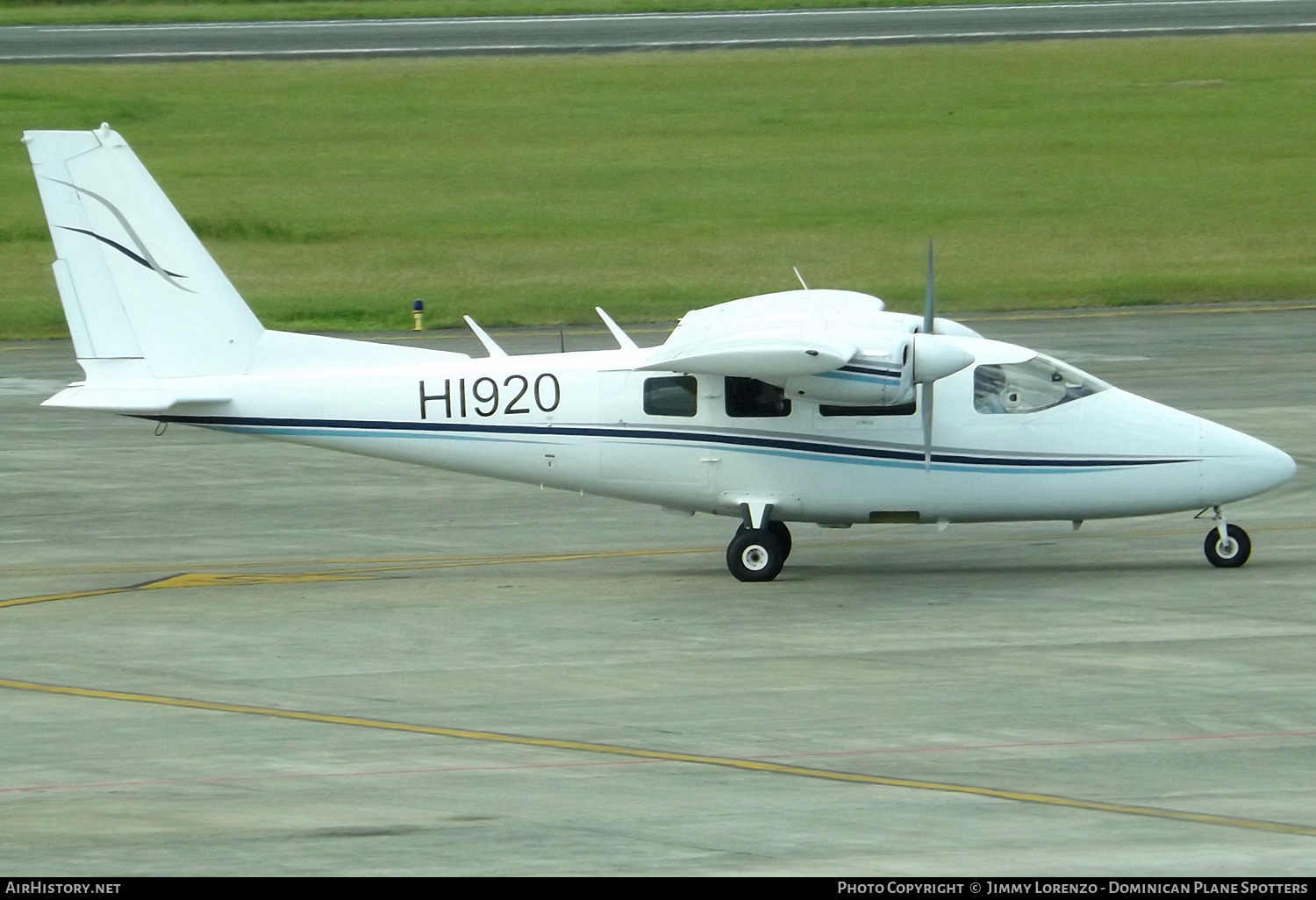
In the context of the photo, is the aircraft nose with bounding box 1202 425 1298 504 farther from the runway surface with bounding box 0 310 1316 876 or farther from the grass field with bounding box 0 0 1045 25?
the grass field with bounding box 0 0 1045 25

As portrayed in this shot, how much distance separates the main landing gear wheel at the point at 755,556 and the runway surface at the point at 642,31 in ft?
162

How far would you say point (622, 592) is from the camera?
702 inches

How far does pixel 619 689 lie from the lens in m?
14.2

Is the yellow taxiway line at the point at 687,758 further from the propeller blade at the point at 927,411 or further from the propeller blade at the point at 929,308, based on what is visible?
the propeller blade at the point at 929,308

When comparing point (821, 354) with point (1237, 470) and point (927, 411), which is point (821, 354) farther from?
point (1237, 470)

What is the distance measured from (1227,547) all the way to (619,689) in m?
7.37

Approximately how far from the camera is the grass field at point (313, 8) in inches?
2896

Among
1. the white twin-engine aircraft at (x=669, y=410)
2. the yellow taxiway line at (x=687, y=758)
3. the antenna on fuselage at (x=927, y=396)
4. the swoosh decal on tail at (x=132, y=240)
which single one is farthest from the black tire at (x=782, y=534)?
the swoosh decal on tail at (x=132, y=240)

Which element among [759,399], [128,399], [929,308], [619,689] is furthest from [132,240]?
[929,308]

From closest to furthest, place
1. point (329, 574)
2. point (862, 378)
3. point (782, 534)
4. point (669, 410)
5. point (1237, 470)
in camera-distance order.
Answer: point (862, 378)
point (1237, 470)
point (669, 410)
point (782, 534)
point (329, 574)

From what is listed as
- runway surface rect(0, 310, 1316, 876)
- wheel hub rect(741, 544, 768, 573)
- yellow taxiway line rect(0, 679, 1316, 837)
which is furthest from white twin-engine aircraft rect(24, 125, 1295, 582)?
yellow taxiway line rect(0, 679, 1316, 837)

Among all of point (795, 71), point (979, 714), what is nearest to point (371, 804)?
point (979, 714)

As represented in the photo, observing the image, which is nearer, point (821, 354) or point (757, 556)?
point (821, 354)

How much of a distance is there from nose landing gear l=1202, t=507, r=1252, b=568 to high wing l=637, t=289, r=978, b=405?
11.4ft
